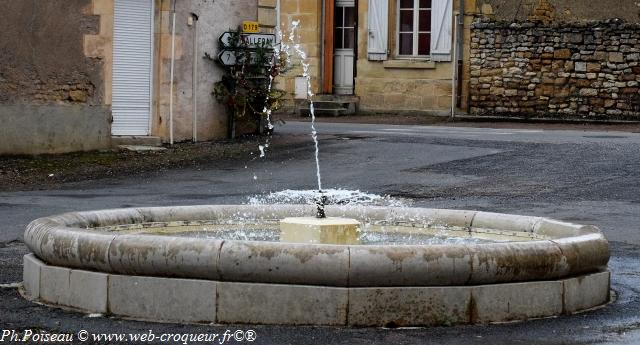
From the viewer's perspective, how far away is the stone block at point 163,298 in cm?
645

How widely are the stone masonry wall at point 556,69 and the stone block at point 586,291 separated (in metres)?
19.1

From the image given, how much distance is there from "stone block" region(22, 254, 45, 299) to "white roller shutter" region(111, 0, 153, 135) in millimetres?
11052

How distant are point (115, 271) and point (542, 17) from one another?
21.8m

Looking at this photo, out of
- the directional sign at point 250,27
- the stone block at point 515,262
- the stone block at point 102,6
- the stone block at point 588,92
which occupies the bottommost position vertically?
the stone block at point 515,262

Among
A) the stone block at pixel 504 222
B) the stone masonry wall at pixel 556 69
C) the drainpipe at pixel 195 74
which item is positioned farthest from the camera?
the stone masonry wall at pixel 556 69

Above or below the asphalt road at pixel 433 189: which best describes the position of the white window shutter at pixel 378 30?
above

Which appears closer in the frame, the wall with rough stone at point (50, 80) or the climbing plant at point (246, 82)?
the wall with rough stone at point (50, 80)

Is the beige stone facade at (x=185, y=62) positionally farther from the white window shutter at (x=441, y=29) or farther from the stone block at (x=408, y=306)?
the stone block at (x=408, y=306)

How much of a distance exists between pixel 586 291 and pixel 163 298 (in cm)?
240

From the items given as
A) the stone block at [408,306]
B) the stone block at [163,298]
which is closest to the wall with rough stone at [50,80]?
the stone block at [163,298]

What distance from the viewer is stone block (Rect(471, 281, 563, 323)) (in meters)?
6.54

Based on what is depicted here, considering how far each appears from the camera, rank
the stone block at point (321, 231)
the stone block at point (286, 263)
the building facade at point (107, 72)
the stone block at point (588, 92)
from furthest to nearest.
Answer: the stone block at point (588, 92) → the building facade at point (107, 72) → the stone block at point (321, 231) → the stone block at point (286, 263)

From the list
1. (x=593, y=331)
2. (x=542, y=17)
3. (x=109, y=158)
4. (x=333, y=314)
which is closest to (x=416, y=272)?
(x=333, y=314)

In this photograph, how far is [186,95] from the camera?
19359mm
